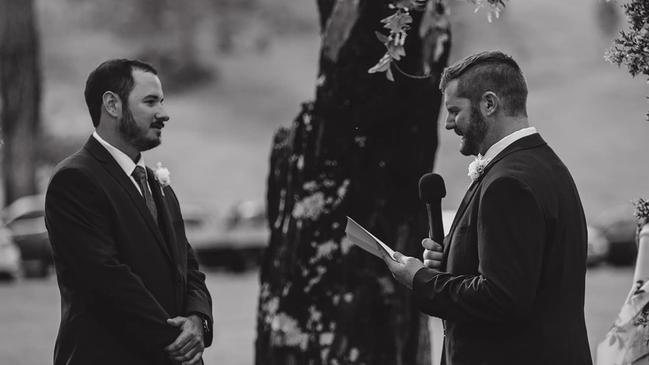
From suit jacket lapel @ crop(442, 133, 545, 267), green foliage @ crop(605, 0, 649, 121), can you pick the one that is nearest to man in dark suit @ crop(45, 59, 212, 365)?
suit jacket lapel @ crop(442, 133, 545, 267)

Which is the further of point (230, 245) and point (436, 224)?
point (230, 245)

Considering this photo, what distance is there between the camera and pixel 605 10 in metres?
57.3

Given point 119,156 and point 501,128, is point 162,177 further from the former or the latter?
point 501,128

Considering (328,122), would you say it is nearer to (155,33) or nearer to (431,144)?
(431,144)

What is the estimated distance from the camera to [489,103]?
4.38m

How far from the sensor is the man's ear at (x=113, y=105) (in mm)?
5180

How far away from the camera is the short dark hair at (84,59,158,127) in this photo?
17.0ft

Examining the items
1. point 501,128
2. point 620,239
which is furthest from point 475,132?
point 620,239

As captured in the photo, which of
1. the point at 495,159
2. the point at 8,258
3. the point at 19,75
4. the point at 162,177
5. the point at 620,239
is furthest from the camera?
the point at 19,75

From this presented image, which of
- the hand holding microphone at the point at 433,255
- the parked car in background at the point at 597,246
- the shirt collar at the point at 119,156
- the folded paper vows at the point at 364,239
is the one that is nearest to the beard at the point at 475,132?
the hand holding microphone at the point at 433,255

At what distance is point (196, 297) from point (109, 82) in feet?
3.31

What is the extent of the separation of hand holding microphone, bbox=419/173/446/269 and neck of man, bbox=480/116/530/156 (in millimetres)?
317

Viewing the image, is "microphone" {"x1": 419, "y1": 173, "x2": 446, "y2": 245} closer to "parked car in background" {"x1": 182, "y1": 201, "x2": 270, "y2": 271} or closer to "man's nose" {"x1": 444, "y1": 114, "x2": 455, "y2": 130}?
"man's nose" {"x1": 444, "y1": 114, "x2": 455, "y2": 130}

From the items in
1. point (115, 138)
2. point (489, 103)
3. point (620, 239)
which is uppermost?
point (489, 103)
